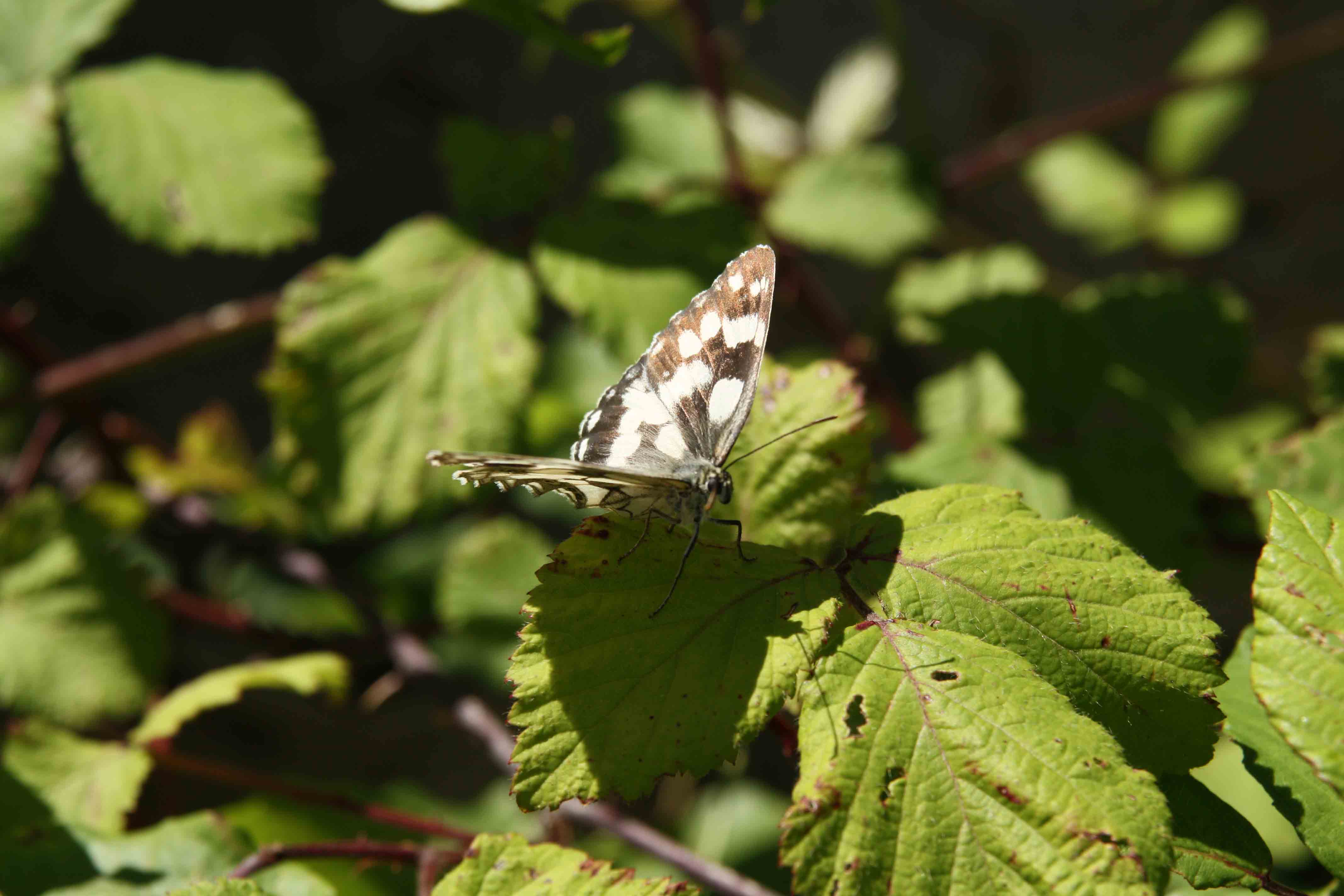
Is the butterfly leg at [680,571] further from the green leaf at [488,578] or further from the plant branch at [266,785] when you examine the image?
the green leaf at [488,578]

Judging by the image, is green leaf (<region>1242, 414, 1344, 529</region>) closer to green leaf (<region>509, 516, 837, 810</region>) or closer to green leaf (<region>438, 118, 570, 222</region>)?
green leaf (<region>509, 516, 837, 810</region>)

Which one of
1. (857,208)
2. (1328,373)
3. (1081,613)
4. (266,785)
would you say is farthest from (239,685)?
(1328,373)

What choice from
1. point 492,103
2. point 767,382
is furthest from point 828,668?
point 492,103

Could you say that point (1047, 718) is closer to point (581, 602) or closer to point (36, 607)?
point (581, 602)

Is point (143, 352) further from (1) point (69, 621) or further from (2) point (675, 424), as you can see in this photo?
(2) point (675, 424)

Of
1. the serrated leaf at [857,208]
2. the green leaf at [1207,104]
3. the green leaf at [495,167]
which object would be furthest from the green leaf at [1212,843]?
the green leaf at [1207,104]
